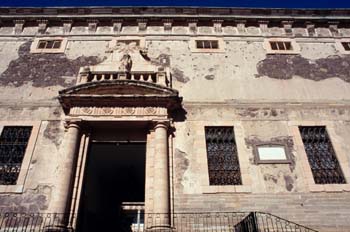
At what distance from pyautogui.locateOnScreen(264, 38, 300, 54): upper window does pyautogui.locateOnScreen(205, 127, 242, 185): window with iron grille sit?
5010mm

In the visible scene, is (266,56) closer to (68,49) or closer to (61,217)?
(68,49)

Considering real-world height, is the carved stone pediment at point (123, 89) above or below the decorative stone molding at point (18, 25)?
below

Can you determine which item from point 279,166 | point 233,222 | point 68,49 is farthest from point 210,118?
point 68,49

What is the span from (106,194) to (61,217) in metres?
7.13

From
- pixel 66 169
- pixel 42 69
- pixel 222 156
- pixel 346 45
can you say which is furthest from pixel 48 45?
pixel 346 45

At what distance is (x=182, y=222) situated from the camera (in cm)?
929

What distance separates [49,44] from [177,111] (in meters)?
7.18

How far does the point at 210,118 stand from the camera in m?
11.6

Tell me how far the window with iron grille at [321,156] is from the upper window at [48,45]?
10902 mm

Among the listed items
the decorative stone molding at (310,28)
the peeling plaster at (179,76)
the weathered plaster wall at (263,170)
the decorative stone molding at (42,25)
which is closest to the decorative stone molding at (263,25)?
the decorative stone molding at (310,28)

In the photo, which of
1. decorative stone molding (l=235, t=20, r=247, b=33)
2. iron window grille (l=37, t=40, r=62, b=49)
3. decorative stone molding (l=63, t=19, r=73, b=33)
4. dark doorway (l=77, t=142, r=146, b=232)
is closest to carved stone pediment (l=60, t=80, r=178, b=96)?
dark doorway (l=77, t=142, r=146, b=232)

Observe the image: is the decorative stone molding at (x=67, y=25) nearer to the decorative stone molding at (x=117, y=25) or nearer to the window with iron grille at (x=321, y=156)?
the decorative stone molding at (x=117, y=25)

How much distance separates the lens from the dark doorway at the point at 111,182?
13.7 metres

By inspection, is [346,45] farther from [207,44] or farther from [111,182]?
[111,182]
